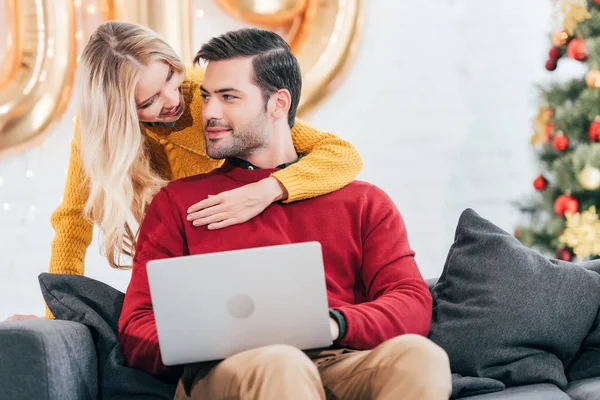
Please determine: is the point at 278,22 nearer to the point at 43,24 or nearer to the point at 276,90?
the point at 43,24

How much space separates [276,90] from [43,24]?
1.37 m

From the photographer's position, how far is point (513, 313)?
1.82 m

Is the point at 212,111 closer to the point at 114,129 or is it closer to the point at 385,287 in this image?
the point at 114,129

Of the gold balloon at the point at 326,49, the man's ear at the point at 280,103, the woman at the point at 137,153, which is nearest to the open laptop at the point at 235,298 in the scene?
the woman at the point at 137,153

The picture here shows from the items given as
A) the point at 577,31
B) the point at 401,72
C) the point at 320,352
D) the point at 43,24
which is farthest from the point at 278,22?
the point at 320,352

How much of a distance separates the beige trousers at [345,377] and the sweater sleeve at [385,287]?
13 centimetres

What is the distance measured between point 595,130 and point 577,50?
1.08 feet

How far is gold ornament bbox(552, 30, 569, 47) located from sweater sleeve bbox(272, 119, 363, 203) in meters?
1.68

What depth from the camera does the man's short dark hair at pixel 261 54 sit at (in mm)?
1914

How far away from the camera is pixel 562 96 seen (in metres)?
3.36

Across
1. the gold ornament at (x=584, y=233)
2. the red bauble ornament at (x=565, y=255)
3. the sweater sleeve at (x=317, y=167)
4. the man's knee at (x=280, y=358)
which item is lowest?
the red bauble ornament at (x=565, y=255)

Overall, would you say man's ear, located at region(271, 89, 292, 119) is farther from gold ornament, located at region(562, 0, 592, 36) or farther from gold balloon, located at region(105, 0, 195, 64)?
gold ornament, located at region(562, 0, 592, 36)

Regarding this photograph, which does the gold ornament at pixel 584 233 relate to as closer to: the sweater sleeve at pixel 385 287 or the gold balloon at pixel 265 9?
the gold balloon at pixel 265 9

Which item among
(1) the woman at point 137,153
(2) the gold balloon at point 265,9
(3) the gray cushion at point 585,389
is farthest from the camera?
(2) the gold balloon at point 265,9
